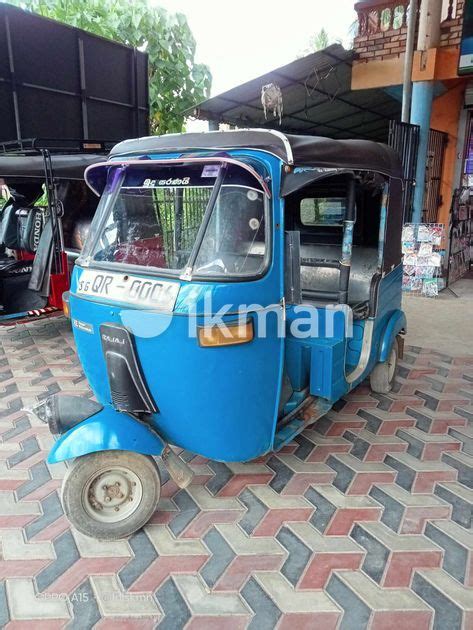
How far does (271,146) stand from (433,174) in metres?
7.16

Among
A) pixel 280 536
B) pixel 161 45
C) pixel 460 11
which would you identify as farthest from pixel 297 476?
pixel 161 45

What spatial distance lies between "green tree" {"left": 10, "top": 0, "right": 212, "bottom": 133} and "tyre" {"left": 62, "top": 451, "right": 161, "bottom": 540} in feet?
33.8

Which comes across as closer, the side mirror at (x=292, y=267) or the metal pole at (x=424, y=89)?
the side mirror at (x=292, y=267)

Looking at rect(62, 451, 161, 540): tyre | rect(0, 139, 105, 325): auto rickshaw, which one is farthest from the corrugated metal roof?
rect(62, 451, 161, 540): tyre

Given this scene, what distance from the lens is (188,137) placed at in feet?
8.60

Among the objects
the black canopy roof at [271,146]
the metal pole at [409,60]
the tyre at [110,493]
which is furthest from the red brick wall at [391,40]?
the tyre at [110,493]

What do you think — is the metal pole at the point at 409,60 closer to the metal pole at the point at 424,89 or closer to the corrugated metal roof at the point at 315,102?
the metal pole at the point at 424,89

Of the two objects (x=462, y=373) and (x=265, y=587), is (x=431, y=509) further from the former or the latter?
(x=462, y=373)

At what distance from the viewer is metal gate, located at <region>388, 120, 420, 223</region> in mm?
7062

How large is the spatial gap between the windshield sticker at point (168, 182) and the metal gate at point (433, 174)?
21.8 ft

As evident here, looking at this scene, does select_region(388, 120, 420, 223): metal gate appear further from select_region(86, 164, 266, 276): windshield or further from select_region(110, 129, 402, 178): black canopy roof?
select_region(86, 164, 266, 276): windshield

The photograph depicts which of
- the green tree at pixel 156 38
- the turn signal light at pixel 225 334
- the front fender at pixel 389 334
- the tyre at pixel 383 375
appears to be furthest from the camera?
the green tree at pixel 156 38

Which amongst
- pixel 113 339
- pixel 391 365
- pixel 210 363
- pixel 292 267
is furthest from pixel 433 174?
pixel 113 339

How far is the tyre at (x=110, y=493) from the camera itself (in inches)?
94.9
